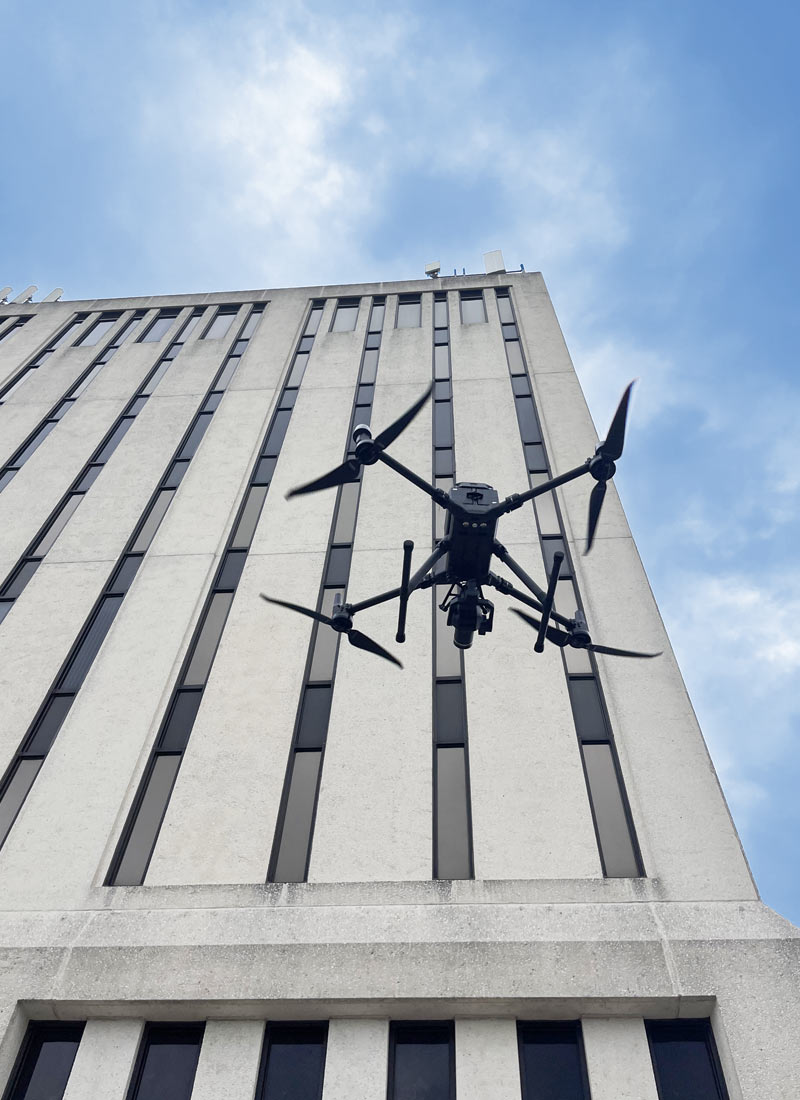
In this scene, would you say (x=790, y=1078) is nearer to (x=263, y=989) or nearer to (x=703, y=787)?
(x=703, y=787)

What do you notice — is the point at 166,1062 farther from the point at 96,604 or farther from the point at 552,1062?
the point at 96,604

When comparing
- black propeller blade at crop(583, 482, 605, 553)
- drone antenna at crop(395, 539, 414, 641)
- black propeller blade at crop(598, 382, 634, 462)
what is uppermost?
black propeller blade at crop(583, 482, 605, 553)

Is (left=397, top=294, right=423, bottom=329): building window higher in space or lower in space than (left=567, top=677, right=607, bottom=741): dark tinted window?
higher

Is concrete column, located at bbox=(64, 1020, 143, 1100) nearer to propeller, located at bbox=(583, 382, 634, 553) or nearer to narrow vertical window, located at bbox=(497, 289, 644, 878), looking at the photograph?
narrow vertical window, located at bbox=(497, 289, 644, 878)

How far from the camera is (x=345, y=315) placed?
33.3m

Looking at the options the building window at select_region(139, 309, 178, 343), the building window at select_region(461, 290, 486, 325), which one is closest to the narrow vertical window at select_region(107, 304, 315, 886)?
the building window at select_region(139, 309, 178, 343)

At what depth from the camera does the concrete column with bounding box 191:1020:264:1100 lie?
9688 mm

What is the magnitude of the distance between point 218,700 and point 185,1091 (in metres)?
6.52

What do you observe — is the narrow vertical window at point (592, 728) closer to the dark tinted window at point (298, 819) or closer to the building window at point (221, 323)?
the dark tinted window at point (298, 819)

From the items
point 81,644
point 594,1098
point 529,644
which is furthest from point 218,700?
point 594,1098

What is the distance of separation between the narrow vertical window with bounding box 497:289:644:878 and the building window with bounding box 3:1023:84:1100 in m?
8.09

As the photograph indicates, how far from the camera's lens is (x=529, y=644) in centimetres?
1552

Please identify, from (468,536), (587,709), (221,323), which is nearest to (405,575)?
(468,536)

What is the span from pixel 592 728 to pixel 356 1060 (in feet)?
22.3
